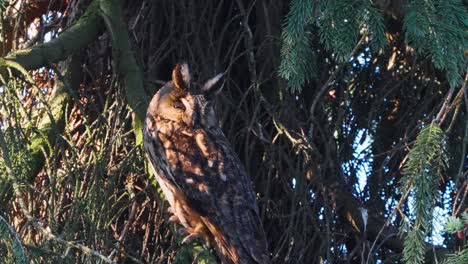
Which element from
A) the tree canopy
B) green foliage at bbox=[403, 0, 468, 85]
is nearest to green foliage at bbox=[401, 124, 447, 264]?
the tree canopy

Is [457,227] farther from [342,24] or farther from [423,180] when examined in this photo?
[342,24]

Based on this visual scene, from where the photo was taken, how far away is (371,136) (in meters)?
3.50

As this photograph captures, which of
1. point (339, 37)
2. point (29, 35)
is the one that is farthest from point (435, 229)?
point (29, 35)

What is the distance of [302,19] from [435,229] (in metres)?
0.57

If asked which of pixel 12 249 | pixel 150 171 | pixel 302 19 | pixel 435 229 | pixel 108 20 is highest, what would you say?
pixel 108 20

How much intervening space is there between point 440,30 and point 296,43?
34 centimetres

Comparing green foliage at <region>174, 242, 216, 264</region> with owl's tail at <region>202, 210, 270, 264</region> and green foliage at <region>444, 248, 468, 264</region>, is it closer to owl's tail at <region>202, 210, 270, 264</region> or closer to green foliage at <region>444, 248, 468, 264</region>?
owl's tail at <region>202, 210, 270, 264</region>

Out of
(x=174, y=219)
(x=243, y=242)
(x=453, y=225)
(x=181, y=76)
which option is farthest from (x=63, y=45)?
(x=453, y=225)

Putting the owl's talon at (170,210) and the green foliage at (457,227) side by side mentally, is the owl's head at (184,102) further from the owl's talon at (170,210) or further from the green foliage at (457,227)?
the green foliage at (457,227)

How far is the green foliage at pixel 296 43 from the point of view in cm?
229

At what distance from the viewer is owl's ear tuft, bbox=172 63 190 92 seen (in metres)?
3.07

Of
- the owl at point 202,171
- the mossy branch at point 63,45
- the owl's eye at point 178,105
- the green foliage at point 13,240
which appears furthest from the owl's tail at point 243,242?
the green foliage at point 13,240

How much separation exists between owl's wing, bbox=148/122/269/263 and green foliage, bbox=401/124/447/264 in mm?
821

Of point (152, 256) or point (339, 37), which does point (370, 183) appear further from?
point (339, 37)
